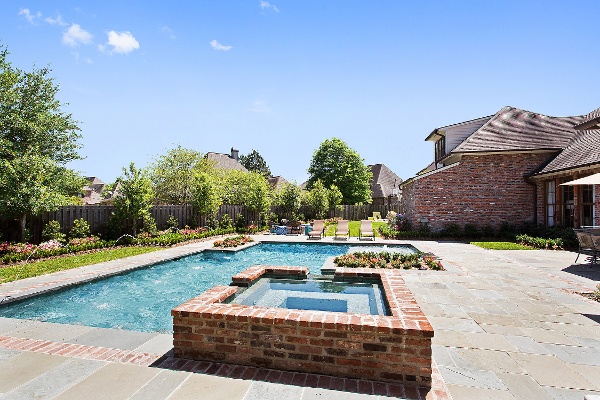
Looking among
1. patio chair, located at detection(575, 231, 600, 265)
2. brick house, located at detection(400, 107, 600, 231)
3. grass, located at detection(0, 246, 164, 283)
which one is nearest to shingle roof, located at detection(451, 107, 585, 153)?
brick house, located at detection(400, 107, 600, 231)

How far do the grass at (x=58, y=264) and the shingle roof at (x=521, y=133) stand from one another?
16.1m

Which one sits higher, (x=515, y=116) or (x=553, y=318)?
(x=515, y=116)

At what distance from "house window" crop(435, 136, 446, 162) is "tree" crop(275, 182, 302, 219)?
10.4 metres

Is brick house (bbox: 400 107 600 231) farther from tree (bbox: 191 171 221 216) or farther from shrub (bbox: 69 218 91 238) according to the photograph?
shrub (bbox: 69 218 91 238)

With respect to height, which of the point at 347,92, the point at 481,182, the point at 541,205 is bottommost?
the point at 541,205

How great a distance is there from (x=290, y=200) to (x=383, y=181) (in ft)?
77.1

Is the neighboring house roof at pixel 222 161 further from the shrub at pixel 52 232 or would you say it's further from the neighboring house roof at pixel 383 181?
the shrub at pixel 52 232

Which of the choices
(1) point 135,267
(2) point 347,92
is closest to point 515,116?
(2) point 347,92

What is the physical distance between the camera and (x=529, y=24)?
912 cm

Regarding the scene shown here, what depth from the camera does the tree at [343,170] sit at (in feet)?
124

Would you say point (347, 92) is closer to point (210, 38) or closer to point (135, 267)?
point (210, 38)

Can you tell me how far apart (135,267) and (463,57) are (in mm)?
12662

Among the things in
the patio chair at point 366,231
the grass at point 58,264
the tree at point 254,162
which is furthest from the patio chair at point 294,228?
the tree at point 254,162

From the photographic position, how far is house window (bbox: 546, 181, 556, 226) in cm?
1461
